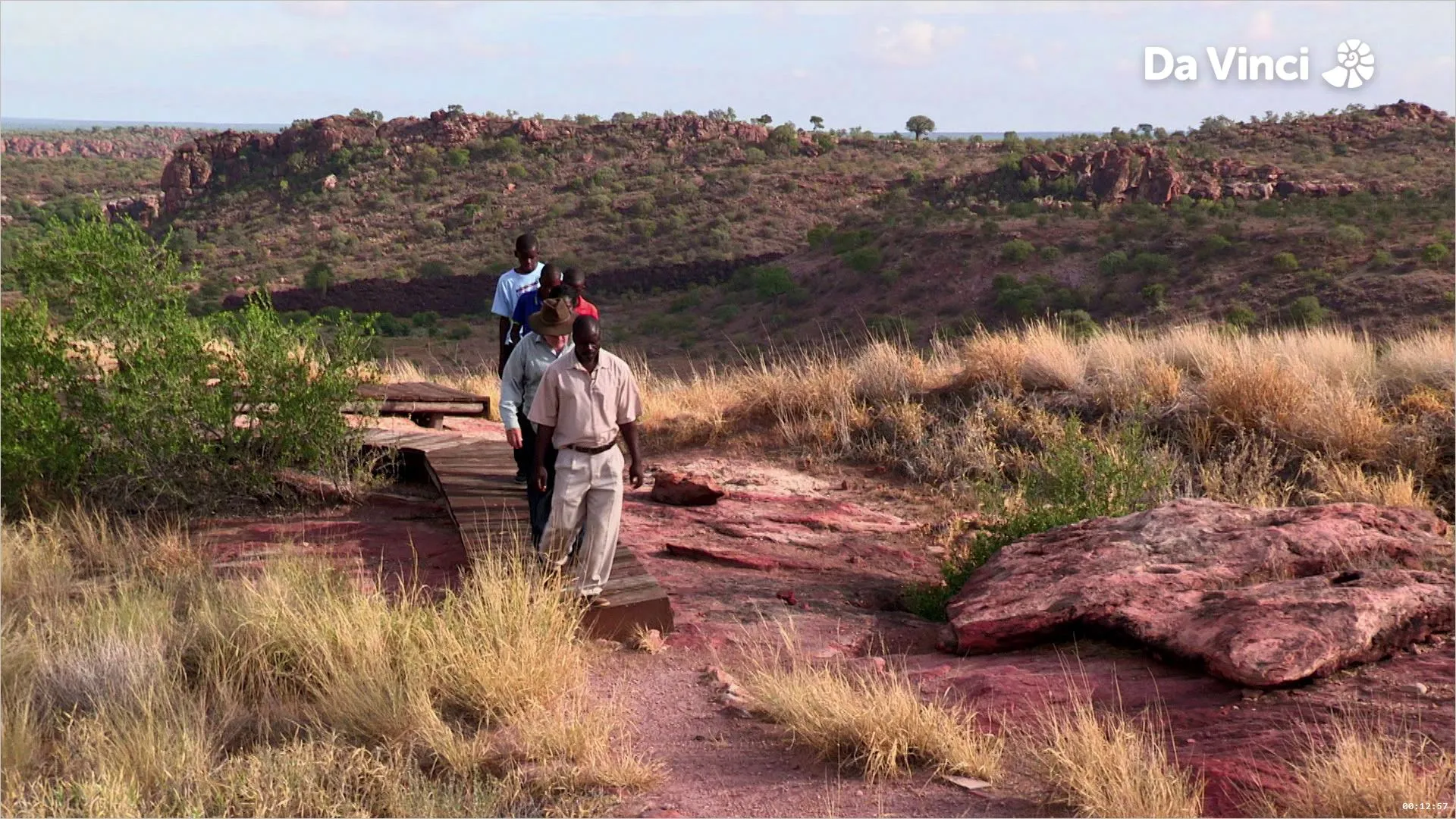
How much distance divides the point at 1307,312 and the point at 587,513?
82.5 ft

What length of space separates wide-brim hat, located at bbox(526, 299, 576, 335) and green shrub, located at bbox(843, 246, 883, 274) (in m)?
30.7

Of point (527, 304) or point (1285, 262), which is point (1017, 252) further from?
point (527, 304)

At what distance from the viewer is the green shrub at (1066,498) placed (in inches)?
285

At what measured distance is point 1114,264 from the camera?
32156mm

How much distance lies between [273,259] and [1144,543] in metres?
43.0

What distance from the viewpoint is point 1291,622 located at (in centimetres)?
489

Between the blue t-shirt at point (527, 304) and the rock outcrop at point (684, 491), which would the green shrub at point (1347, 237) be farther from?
the blue t-shirt at point (527, 304)

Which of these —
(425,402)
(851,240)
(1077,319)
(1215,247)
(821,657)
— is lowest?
(821,657)

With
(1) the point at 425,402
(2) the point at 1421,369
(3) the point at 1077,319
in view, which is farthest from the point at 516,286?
(3) the point at 1077,319

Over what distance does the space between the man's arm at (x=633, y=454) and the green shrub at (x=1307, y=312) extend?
24.0 m

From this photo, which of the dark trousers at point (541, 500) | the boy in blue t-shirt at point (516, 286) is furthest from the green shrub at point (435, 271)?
the dark trousers at point (541, 500)

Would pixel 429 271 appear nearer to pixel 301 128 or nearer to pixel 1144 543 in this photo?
pixel 301 128

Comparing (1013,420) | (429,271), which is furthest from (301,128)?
(1013,420)

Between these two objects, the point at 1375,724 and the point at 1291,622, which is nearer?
the point at 1375,724
